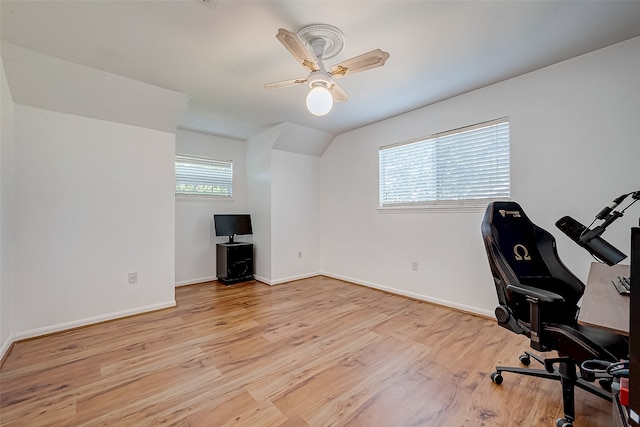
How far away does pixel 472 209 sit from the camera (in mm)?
2992

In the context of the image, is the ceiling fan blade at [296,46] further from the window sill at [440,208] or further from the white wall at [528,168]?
the window sill at [440,208]

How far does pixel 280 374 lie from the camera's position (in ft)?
6.31

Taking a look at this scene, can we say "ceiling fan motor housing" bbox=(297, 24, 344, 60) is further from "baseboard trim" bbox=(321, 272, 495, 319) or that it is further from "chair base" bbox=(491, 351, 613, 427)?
"baseboard trim" bbox=(321, 272, 495, 319)

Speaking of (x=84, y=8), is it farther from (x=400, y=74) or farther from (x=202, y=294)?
(x=202, y=294)

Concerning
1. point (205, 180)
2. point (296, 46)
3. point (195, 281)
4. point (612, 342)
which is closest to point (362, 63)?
point (296, 46)

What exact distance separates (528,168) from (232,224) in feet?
13.2

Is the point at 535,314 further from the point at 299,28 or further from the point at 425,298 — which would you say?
the point at 299,28

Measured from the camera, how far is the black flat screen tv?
14.3 feet

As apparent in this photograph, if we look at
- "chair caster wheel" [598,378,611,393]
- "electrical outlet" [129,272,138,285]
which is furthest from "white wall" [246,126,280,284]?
"chair caster wheel" [598,378,611,393]

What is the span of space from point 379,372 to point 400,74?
8.56 feet

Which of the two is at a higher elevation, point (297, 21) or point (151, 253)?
point (297, 21)

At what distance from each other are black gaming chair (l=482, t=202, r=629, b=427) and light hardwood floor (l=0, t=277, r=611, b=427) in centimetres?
19

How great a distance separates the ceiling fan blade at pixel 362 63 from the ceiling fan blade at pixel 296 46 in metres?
0.18

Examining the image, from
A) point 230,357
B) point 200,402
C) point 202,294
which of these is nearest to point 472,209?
point 230,357
